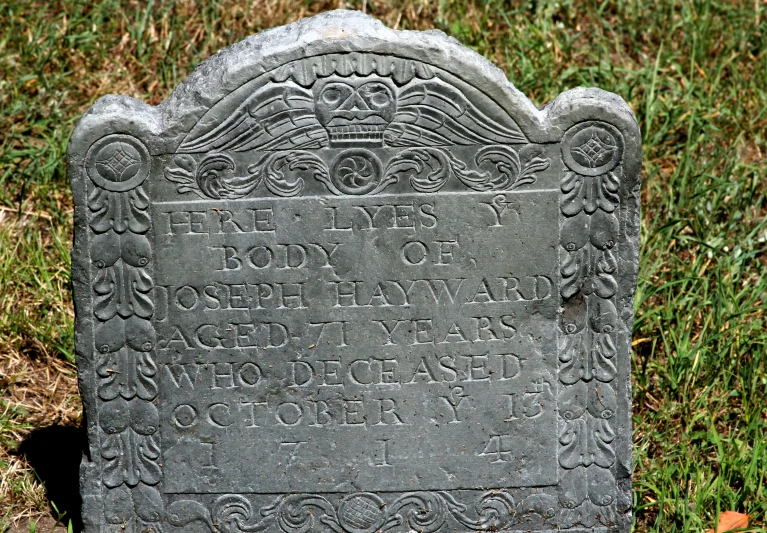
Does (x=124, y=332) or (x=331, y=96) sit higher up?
(x=331, y=96)

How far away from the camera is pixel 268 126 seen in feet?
10.4

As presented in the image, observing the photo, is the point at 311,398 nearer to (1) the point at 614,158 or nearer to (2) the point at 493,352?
(2) the point at 493,352

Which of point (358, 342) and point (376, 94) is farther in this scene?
point (358, 342)

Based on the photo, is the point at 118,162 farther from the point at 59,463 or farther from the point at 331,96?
the point at 59,463

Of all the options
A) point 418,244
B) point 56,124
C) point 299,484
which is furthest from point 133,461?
point 56,124

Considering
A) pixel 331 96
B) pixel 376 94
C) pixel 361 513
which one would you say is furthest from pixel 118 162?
pixel 361 513

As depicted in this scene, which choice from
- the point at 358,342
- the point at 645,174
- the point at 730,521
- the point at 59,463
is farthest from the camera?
the point at 645,174

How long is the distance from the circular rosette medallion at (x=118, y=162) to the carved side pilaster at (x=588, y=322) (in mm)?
1371

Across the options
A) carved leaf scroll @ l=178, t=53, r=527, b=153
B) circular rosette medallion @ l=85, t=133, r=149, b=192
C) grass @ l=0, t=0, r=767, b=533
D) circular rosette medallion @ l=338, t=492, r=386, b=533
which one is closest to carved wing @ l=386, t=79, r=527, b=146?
carved leaf scroll @ l=178, t=53, r=527, b=153

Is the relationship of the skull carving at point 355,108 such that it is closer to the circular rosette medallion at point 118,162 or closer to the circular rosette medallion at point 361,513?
the circular rosette medallion at point 118,162

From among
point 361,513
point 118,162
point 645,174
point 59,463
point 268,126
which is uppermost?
point 645,174

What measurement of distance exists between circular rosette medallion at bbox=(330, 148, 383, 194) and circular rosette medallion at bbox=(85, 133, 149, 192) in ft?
2.01

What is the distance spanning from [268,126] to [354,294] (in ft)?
2.06

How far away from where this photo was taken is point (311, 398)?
3.45 metres
